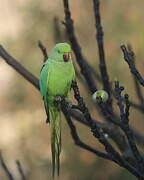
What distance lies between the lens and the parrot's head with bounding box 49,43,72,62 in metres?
1.78

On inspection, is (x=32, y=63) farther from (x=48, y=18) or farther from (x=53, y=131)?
(x=53, y=131)

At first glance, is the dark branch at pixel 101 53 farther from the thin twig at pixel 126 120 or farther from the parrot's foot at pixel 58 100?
the thin twig at pixel 126 120

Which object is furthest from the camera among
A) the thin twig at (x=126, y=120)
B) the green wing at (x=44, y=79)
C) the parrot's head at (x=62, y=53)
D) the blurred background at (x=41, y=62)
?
the blurred background at (x=41, y=62)

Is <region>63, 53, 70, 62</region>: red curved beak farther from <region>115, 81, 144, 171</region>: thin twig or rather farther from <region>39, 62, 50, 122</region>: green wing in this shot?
<region>115, 81, 144, 171</region>: thin twig

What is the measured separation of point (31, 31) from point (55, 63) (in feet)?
12.2

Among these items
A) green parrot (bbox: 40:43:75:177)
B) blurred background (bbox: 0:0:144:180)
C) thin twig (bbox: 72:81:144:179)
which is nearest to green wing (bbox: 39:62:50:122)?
green parrot (bbox: 40:43:75:177)

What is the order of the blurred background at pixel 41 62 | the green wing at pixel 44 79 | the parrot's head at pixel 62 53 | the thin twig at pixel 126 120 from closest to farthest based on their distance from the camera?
the thin twig at pixel 126 120 → the parrot's head at pixel 62 53 → the green wing at pixel 44 79 → the blurred background at pixel 41 62

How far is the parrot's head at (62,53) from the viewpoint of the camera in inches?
69.9

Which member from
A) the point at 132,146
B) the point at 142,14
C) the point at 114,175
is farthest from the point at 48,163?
the point at 132,146

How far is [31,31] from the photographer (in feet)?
18.2

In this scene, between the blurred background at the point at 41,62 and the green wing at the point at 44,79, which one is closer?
the green wing at the point at 44,79

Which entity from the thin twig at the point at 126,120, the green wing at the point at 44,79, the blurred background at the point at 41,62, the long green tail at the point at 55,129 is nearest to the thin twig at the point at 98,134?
the thin twig at the point at 126,120

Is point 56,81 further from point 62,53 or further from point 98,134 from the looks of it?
point 98,134

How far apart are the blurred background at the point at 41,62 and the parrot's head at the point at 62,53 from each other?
3075 mm
